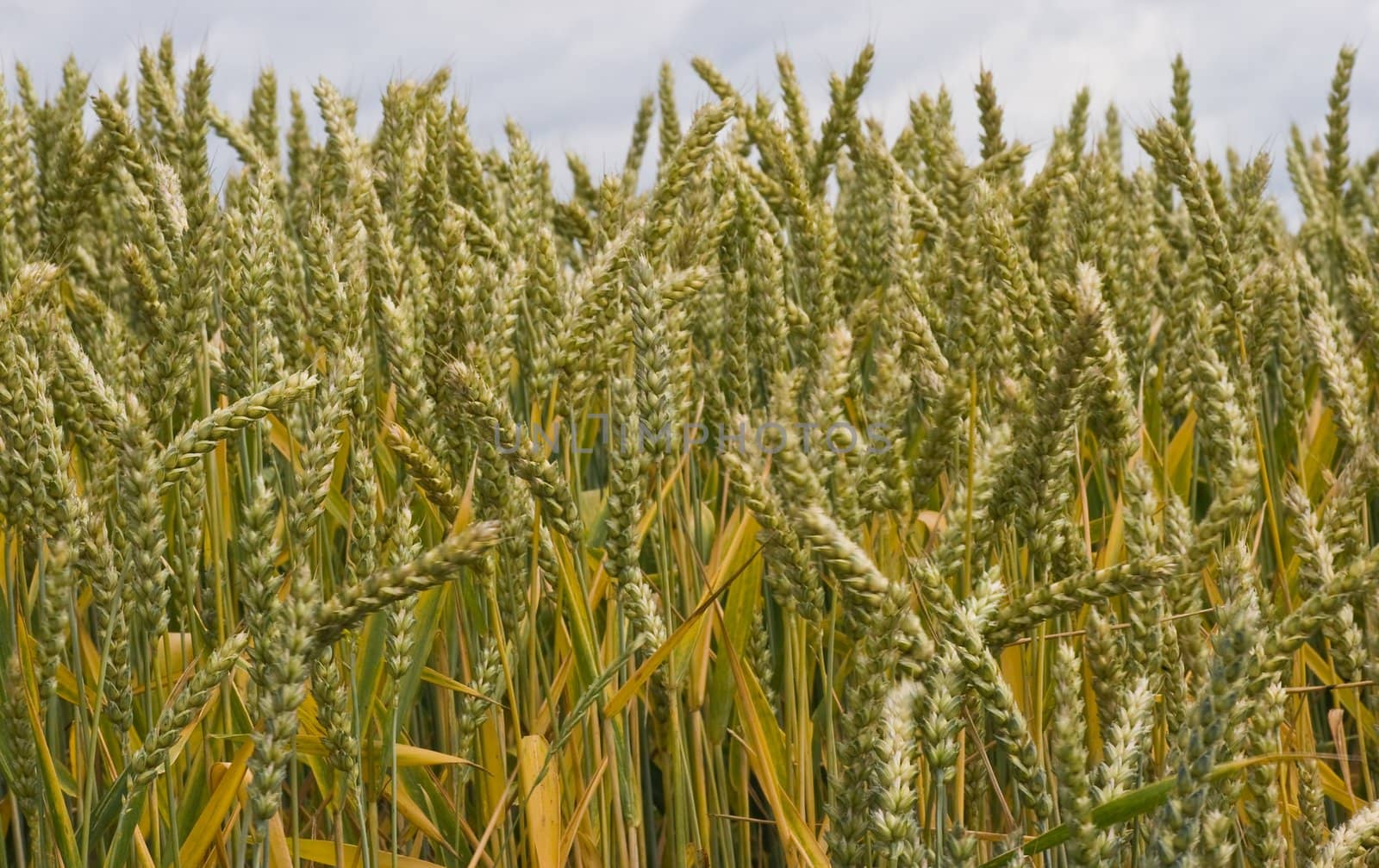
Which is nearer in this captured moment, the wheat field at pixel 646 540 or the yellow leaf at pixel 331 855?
the wheat field at pixel 646 540

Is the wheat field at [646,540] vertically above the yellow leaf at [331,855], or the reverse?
the wheat field at [646,540]

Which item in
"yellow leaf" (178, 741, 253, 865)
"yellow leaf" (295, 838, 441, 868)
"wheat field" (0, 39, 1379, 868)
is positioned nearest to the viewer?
"wheat field" (0, 39, 1379, 868)

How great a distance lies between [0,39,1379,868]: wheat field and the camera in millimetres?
1180

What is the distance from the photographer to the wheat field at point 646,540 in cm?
118

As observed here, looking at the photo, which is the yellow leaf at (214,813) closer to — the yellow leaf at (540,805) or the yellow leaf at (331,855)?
the yellow leaf at (331,855)

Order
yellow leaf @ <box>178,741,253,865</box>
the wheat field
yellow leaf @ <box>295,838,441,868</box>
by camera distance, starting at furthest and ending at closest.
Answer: yellow leaf @ <box>295,838,441,868</box> < yellow leaf @ <box>178,741,253,865</box> < the wheat field

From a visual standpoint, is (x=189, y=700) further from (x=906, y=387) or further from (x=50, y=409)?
(x=906, y=387)

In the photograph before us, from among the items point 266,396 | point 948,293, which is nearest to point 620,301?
point 948,293

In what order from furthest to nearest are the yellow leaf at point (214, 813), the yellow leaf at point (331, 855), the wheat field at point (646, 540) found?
1. the yellow leaf at point (331, 855)
2. the yellow leaf at point (214, 813)
3. the wheat field at point (646, 540)

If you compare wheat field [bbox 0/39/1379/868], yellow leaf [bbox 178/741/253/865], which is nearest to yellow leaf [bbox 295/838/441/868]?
wheat field [bbox 0/39/1379/868]

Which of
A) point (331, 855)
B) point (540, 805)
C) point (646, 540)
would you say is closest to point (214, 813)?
point (331, 855)

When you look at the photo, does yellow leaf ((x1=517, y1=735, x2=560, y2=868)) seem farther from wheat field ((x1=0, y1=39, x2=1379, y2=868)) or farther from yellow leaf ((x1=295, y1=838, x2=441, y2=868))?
yellow leaf ((x1=295, y1=838, x2=441, y2=868))

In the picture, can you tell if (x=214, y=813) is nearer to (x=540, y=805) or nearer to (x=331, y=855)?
(x=331, y=855)

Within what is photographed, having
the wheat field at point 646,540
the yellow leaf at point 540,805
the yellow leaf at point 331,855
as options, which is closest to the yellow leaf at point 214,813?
the wheat field at point 646,540
